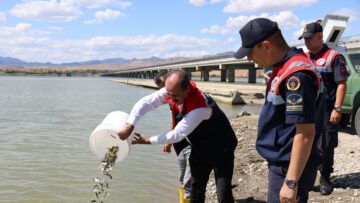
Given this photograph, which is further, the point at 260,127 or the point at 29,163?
the point at 29,163

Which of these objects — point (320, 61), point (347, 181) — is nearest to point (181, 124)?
point (320, 61)

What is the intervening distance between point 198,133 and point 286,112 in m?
1.91

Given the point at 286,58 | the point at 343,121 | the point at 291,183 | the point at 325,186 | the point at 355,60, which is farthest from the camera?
the point at 343,121

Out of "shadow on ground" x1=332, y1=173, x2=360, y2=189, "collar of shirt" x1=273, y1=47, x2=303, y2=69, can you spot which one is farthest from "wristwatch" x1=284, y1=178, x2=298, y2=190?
"shadow on ground" x1=332, y1=173, x2=360, y2=189

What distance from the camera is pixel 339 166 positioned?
7301 mm

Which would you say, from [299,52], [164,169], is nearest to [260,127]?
[299,52]

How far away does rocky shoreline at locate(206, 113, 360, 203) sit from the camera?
575cm

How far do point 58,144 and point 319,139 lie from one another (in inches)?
417

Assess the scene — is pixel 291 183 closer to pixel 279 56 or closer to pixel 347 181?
pixel 279 56

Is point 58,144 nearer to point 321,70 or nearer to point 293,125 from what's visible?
point 321,70

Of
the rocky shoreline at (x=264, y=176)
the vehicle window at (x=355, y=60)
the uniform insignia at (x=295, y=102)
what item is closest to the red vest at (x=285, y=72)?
the uniform insignia at (x=295, y=102)

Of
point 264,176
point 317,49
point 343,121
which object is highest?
point 317,49

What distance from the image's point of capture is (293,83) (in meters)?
2.69

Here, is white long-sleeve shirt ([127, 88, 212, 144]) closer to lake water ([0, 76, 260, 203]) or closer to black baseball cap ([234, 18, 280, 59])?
black baseball cap ([234, 18, 280, 59])
